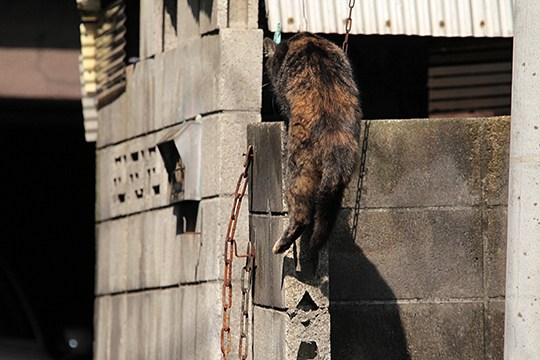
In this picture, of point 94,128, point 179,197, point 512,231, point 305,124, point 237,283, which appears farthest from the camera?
point 94,128

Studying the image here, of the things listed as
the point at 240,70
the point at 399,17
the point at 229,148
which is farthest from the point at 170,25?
the point at 399,17

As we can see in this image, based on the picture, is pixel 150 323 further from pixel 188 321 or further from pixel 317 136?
pixel 317 136

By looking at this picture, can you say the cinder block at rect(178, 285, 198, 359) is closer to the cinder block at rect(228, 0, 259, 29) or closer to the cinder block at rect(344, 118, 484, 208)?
the cinder block at rect(228, 0, 259, 29)

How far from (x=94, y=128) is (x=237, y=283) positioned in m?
4.35

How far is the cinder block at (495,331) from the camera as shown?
357 inches

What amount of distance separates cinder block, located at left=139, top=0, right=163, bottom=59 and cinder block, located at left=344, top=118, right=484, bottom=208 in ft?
13.3

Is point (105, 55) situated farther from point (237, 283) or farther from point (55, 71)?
point (237, 283)

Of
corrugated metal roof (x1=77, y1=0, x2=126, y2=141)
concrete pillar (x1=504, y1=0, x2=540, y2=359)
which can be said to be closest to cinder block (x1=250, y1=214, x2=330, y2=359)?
concrete pillar (x1=504, y1=0, x2=540, y2=359)

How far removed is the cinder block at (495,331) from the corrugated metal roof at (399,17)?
2.95 meters

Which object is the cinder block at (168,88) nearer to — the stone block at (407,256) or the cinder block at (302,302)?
the stone block at (407,256)

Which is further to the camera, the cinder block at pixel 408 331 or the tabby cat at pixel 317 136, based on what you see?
the cinder block at pixel 408 331

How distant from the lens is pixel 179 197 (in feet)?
38.2

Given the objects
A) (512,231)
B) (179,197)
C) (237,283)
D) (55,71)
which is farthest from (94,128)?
(512,231)

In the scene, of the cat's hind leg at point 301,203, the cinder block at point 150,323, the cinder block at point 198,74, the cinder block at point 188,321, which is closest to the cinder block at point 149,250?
the cinder block at point 150,323
